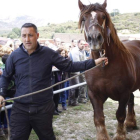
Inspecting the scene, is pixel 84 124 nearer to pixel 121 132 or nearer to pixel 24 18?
pixel 121 132

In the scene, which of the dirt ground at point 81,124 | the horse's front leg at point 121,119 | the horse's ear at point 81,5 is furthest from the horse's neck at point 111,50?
the dirt ground at point 81,124

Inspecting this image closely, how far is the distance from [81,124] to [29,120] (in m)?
2.25

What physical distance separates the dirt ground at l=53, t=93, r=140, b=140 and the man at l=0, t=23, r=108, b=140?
1.53 m

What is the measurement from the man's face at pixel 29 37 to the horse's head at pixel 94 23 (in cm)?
66

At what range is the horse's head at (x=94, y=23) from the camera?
2438mm

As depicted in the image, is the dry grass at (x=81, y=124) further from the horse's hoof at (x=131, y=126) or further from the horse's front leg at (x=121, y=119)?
the horse's front leg at (x=121, y=119)

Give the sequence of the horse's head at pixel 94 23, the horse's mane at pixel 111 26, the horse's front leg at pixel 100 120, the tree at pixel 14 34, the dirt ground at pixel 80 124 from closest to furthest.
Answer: the horse's head at pixel 94 23, the horse's mane at pixel 111 26, the horse's front leg at pixel 100 120, the dirt ground at pixel 80 124, the tree at pixel 14 34

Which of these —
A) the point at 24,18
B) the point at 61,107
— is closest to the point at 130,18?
the point at 61,107

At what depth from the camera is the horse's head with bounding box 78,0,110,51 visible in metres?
2.44

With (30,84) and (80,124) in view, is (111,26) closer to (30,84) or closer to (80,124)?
(30,84)

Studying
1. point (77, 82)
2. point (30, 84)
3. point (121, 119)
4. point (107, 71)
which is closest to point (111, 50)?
point (107, 71)

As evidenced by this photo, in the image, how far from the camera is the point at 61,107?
571 cm

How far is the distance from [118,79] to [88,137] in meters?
1.32

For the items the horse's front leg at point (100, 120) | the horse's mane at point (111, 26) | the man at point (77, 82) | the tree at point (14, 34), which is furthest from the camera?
the tree at point (14, 34)
